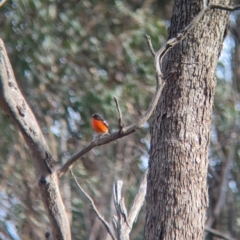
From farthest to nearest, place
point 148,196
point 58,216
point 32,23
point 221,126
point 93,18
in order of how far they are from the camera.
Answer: point 221,126, point 93,18, point 32,23, point 148,196, point 58,216

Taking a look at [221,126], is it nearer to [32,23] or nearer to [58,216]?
[32,23]

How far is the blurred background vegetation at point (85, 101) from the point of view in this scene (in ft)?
26.2

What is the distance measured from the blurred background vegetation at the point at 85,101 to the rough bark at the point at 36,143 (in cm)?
493

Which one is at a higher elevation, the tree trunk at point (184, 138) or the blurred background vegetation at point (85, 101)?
the blurred background vegetation at point (85, 101)

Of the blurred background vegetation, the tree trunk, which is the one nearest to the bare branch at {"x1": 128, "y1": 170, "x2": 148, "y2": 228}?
the tree trunk

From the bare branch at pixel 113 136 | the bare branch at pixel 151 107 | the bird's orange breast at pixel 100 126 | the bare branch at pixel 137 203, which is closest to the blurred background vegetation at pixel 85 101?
the bird's orange breast at pixel 100 126

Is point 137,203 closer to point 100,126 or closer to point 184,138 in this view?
point 184,138

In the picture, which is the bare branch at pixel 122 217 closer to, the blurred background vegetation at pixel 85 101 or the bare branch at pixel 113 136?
the bare branch at pixel 113 136

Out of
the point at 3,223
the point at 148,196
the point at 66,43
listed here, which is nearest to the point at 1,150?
the point at 3,223

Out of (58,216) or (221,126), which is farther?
(221,126)

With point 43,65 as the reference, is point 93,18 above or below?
above

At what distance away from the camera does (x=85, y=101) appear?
830cm

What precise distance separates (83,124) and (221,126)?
1736mm

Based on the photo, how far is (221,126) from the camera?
29.7 feet
